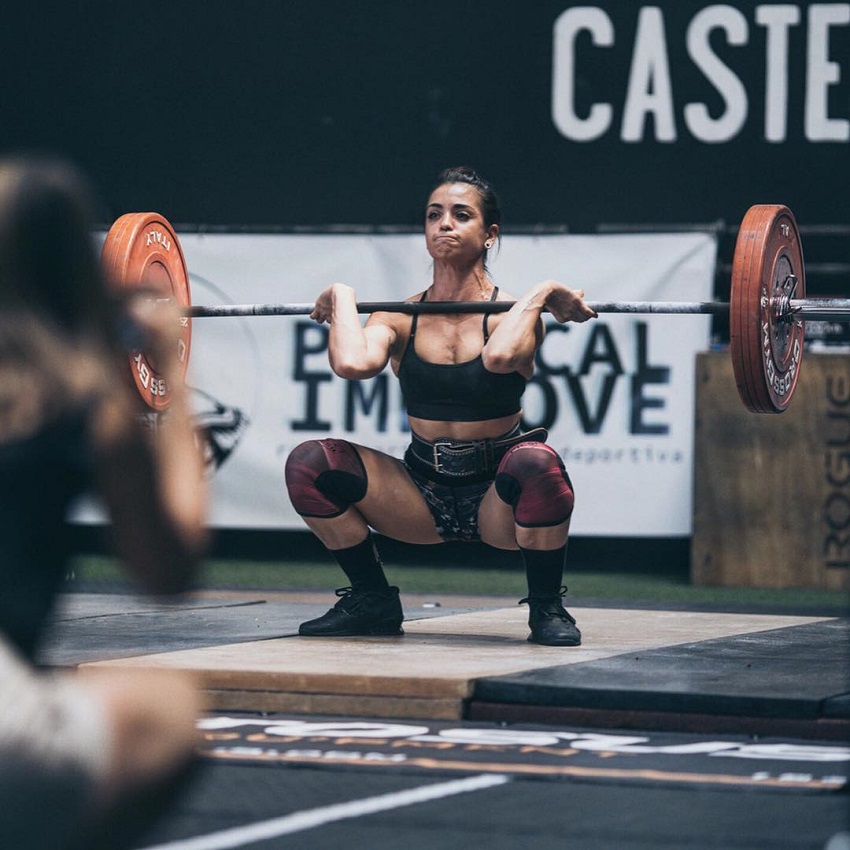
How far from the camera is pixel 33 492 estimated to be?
175 cm

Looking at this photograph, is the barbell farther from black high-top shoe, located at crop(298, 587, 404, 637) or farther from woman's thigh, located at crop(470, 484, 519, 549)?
black high-top shoe, located at crop(298, 587, 404, 637)

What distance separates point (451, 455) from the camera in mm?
4785

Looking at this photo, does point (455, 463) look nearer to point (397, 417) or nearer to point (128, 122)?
point (397, 417)

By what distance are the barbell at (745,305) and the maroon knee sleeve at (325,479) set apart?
1.52 ft

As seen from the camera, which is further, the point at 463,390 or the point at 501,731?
the point at 463,390

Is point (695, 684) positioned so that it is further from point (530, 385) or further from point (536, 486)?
point (530, 385)

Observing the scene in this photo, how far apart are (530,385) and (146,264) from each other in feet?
9.02

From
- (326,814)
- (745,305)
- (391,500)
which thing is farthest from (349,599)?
(326,814)

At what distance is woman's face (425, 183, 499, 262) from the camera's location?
490 centimetres

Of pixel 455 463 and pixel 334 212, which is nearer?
pixel 455 463

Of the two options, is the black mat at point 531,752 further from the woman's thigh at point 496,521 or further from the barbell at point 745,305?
the barbell at point 745,305

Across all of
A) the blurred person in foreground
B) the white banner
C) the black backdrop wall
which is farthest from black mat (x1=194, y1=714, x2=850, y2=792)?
the black backdrop wall

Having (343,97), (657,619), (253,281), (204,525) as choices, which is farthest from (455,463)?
(343,97)

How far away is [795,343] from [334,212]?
11.5 feet
